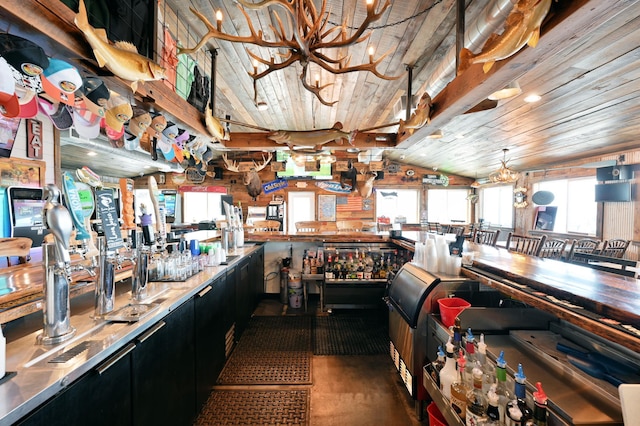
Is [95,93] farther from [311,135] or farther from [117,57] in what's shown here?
[311,135]

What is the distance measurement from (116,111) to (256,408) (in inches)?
97.5

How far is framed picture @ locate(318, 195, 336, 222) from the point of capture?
9.27m

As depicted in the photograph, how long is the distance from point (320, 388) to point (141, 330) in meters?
1.76

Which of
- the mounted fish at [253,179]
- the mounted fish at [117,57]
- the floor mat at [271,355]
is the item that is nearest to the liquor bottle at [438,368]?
the floor mat at [271,355]

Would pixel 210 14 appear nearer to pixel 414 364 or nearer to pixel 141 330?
pixel 141 330

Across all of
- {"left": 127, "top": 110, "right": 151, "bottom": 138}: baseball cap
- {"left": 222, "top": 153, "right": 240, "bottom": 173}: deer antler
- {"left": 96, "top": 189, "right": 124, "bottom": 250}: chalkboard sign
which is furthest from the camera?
{"left": 222, "top": 153, "right": 240, "bottom": 173}: deer antler

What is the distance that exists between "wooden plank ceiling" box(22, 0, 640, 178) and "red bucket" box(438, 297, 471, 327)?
1.47 meters

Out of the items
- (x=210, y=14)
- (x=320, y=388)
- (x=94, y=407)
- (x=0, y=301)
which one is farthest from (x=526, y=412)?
(x=210, y=14)

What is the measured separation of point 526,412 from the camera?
3.38 ft

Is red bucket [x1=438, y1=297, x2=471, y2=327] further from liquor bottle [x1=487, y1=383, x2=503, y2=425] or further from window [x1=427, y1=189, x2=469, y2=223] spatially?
window [x1=427, y1=189, x2=469, y2=223]

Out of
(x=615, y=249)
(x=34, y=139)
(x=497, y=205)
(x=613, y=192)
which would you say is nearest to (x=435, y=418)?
(x=615, y=249)

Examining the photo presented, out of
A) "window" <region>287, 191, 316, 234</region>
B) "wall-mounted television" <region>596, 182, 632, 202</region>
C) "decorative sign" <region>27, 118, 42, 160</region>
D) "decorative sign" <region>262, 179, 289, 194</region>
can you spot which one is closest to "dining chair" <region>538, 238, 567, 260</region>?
"wall-mounted television" <region>596, 182, 632, 202</region>

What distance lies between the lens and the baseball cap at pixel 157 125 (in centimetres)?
242

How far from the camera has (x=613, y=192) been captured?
529 centimetres
